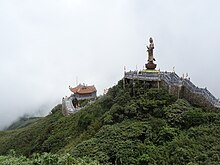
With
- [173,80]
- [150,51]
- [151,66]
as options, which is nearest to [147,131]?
[173,80]

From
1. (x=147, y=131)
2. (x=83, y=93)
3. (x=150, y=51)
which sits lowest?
(x=147, y=131)

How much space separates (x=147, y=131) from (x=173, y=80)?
6.64 m

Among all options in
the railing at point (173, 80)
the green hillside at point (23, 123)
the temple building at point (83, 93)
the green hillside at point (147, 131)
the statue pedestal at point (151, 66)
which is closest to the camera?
the green hillside at point (147, 131)

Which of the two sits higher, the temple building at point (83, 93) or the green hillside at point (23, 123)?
the green hillside at point (23, 123)

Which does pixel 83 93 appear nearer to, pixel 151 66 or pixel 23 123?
pixel 151 66

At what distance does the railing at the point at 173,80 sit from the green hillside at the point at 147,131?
79 centimetres

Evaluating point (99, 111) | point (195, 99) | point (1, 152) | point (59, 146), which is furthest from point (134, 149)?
point (1, 152)

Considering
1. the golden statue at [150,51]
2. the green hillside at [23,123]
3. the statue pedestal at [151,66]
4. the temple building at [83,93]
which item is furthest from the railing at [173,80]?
the green hillside at [23,123]

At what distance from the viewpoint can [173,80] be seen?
23.0m

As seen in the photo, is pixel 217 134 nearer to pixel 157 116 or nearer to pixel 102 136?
pixel 157 116

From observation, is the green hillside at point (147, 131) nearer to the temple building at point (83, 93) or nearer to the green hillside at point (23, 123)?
the temple building at point (83, 93)

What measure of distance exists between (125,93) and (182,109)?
19.1 ft

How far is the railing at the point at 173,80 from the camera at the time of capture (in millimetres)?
20719

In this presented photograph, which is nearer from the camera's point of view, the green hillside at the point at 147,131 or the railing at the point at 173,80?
the green hillside at the point at 147,131
